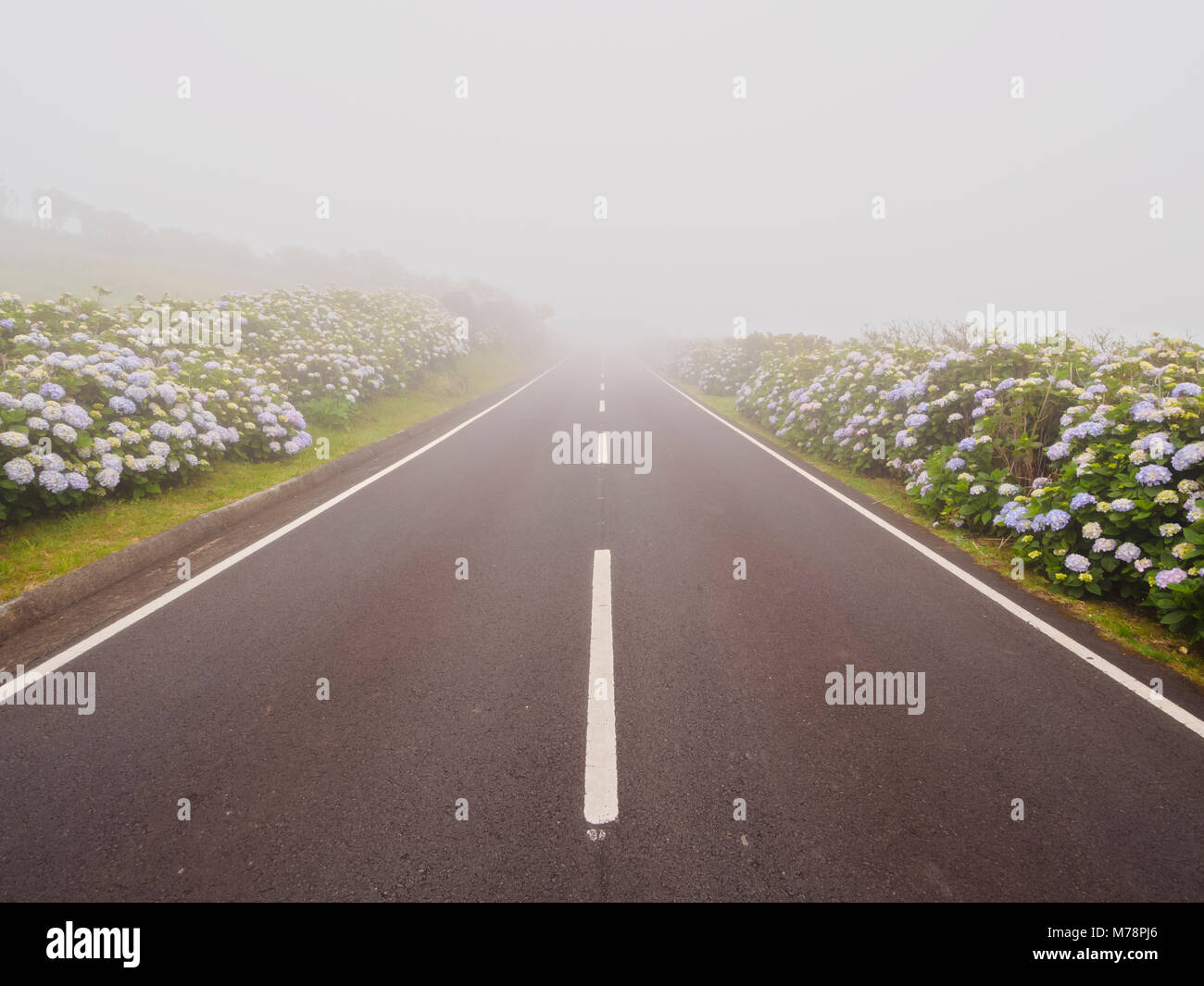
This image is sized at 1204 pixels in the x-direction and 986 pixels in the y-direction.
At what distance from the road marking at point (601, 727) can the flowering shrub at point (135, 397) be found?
5203mm

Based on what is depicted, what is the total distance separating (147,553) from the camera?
4.95 m

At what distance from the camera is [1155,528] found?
13.6ft

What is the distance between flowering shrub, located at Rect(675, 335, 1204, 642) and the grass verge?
0.43 feet

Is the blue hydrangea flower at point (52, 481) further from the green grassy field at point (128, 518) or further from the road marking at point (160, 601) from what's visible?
the road marking at point (160, 601)

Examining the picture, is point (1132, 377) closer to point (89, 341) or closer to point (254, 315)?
point (89, 341)

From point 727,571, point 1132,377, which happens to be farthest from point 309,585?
point 1132,377

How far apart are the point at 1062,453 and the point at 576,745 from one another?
5367mm

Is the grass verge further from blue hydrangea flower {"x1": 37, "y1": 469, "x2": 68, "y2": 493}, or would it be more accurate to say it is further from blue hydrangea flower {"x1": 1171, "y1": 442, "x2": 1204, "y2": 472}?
blue hydrangea flower {"x1": 37, "y1": 469, "x2": 68, "y2": 493}

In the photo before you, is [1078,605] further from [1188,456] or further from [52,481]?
[52,481]

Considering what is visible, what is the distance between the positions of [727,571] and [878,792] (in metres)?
2.50

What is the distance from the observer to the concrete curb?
3867mm

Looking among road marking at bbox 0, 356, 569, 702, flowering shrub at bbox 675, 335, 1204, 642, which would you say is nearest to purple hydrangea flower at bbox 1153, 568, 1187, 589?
flowering shrub at bbox 675, 335, 1204, 642

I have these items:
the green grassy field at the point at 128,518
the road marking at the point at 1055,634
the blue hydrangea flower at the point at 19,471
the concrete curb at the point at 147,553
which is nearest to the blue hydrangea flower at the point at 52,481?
the blue hydrangea flower at the point at 19,471
